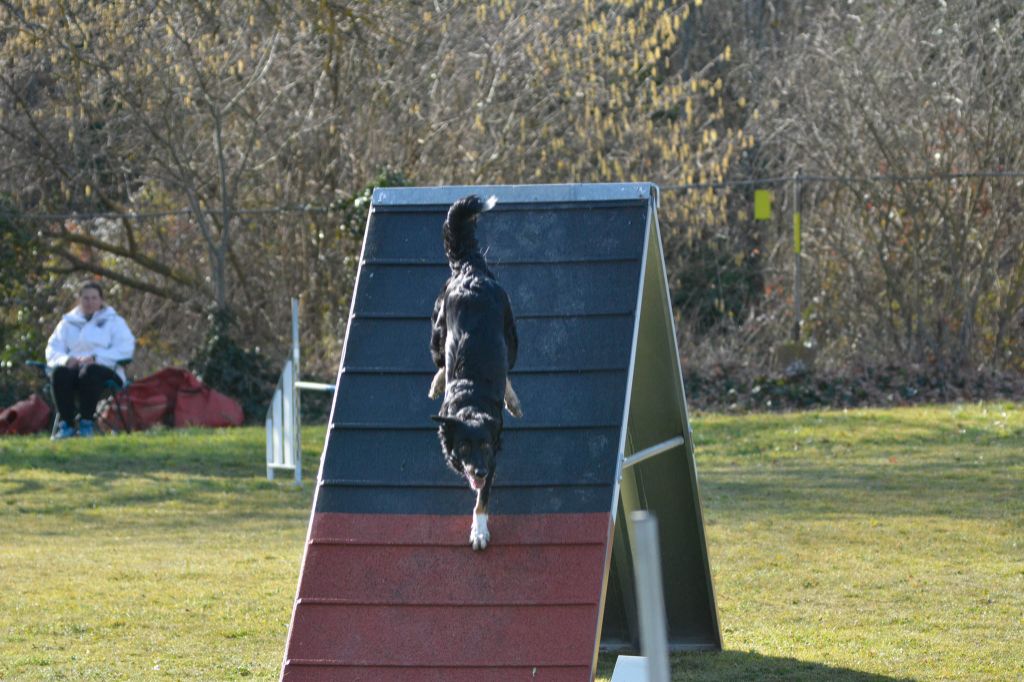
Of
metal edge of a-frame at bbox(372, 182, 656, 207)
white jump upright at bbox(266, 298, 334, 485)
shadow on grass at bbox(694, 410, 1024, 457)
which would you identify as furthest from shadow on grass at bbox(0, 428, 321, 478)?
metal edge of a-frame at bbox(372, 182, 656, 207)

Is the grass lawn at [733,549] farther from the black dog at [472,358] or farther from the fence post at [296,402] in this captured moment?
the black dog at [472,358]

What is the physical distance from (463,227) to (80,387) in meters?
8.65

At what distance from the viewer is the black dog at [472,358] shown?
469cm

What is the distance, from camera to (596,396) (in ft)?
17.1

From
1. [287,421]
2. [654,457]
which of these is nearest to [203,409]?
[287,421]

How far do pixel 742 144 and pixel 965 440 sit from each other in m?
4.89

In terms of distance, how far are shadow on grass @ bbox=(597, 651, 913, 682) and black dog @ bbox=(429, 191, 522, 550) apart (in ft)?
4.25

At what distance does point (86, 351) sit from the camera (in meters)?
13.0

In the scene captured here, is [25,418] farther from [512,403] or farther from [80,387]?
[512,403]

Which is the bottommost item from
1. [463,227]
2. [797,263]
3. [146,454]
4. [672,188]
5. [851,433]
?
[851,433]

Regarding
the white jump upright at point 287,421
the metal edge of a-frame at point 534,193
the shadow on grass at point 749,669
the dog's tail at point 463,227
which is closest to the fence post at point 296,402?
the white jump upright at point 287,421

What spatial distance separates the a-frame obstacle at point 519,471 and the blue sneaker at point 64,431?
7.96 m

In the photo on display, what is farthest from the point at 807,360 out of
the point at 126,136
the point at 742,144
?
the point at 126,136

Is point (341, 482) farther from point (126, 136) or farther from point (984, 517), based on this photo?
point (126, 136)
